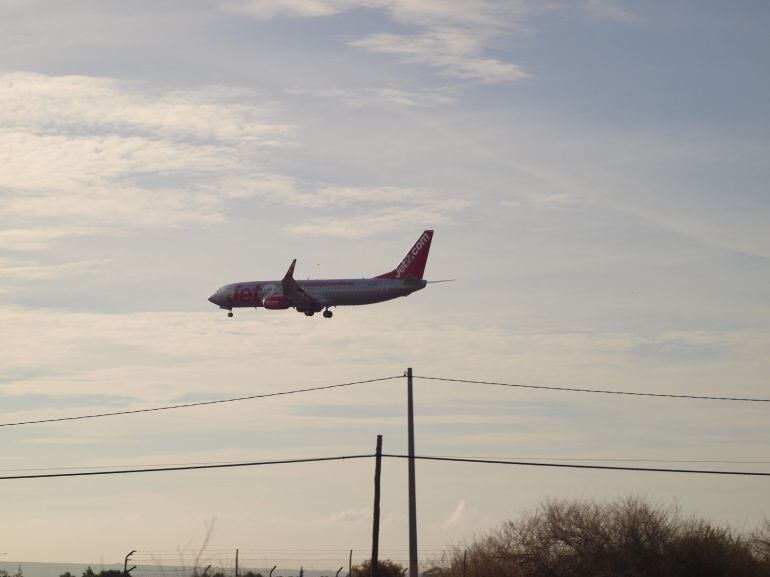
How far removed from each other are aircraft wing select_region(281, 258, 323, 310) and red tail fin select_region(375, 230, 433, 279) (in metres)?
6.15

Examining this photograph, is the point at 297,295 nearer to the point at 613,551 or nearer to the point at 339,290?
the point at 339,290

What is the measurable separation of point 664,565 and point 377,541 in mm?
12579

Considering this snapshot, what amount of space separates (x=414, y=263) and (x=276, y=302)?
32.9 feet

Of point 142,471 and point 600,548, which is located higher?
point 142,471

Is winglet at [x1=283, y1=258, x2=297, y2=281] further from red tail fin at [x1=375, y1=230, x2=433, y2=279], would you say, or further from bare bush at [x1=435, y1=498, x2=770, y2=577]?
bare bush at [x1=435, y1=498, x2=770, y2=577]

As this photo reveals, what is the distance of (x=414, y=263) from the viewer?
95250 millimetres

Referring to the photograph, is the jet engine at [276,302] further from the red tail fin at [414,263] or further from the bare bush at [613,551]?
the bare bush at [613,551]

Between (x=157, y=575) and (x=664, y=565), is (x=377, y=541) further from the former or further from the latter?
(x=664, y=565)

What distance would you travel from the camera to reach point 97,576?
60250mm

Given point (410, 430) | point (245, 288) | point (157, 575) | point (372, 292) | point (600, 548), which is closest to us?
point (157, 575)

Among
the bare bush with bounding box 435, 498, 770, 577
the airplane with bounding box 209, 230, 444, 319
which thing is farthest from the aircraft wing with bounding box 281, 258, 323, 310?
the bare bush with bounding box 435, 498, 770, 577

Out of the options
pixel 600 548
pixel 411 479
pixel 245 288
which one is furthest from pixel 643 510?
pixel 245 288

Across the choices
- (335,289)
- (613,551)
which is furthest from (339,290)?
(613,551)

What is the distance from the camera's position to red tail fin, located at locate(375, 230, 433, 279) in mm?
95062
